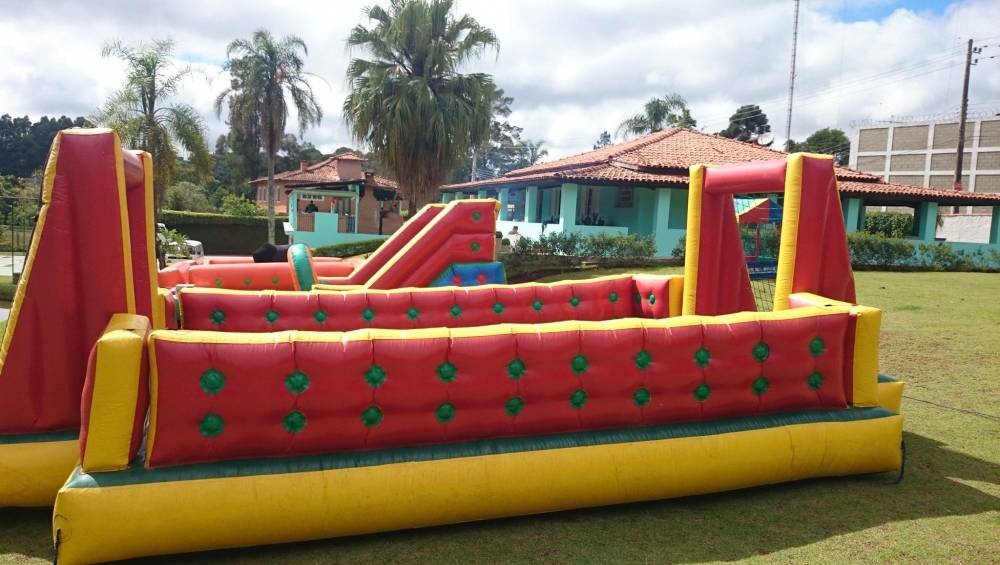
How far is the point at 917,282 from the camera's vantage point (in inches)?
526

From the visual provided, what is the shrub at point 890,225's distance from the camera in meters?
23.4

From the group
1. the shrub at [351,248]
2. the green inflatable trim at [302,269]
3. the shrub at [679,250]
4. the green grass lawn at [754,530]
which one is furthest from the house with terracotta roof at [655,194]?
the green grass lawn at [754,530]

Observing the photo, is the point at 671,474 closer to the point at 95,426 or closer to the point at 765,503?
the point at 765,503

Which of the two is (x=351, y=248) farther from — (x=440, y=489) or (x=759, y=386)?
(x=440, y=489)

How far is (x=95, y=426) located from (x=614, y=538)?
248 centimetres

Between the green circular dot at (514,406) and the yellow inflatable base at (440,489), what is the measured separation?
224mm

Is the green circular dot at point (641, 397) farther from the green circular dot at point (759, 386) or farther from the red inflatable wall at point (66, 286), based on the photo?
the red inflatable wall at point (66, 286)

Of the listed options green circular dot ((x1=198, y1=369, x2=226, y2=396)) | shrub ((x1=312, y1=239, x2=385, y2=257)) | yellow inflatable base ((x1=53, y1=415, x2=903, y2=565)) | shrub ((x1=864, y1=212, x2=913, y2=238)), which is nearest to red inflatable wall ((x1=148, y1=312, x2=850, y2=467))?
green circular dot ((x1=198, y1=369, x2=226, y2=396))

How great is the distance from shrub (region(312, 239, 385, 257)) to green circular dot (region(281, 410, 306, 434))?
2059cm

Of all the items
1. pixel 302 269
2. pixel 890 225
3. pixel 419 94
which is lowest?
pixel 302 269

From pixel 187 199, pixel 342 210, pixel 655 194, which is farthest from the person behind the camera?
pixel 187 199

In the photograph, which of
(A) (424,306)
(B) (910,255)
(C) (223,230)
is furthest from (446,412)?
(C) (223,230)

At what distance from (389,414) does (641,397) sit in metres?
1.40

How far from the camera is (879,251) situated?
1733cm
